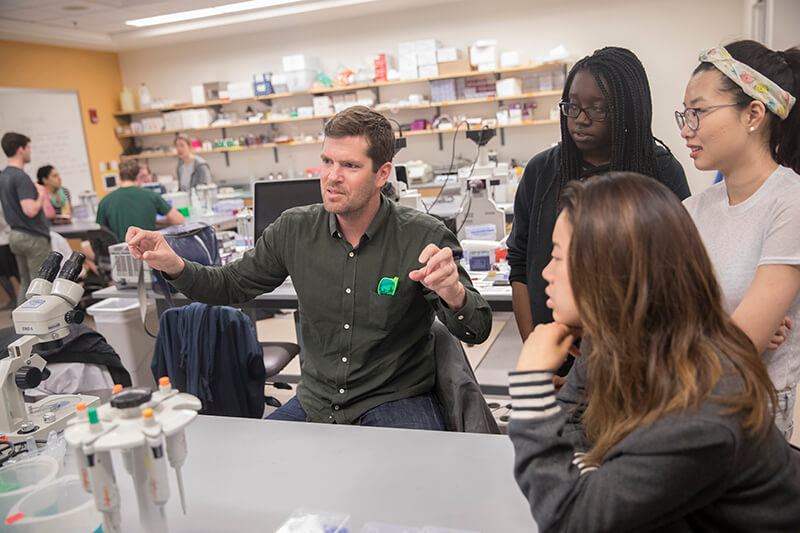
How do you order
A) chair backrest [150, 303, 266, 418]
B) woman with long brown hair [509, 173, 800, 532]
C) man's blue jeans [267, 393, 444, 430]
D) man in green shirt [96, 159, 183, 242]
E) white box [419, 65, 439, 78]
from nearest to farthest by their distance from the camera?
1. woman with long brown hair [509, 173, 800, 532]
2. man's blue jeans [267, 393, 444, 430]
3. chair backrest [150, 303, 266, 418]
4. man in green shirt [96, 159, 183, 242]
5. white box [419, 65, 439, 78]

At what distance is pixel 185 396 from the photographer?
2.99 feet

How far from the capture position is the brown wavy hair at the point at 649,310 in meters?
0.83

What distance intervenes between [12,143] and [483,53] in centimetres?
450

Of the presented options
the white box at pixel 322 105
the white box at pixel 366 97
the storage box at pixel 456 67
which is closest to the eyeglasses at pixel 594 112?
the storage box at pixel 456 67

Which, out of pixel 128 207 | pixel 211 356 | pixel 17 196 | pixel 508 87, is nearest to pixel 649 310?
pixel 211 356

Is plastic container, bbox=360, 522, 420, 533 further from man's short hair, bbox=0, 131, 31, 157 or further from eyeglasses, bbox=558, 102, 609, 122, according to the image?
man's short hair, bbox=0, 131, 31, 157

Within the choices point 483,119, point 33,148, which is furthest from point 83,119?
point 483,119

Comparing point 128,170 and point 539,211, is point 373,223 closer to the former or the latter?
point 539,211

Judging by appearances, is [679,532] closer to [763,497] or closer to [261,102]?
[763,497]

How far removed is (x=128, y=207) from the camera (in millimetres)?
4539

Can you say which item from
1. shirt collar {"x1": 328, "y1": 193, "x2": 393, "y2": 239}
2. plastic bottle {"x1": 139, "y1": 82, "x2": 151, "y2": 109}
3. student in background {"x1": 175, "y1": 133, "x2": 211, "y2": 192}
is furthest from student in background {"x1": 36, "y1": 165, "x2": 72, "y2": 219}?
shirt collar {"x1": 328, "y1": 193, "x2": 393, "y2": 239}

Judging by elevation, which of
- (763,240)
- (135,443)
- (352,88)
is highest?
(352,88)

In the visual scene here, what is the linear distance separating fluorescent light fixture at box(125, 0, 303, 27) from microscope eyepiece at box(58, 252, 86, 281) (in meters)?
5.62

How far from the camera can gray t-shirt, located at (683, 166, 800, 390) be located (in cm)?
122
